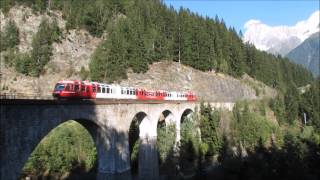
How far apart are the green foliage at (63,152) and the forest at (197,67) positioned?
5.6 inches

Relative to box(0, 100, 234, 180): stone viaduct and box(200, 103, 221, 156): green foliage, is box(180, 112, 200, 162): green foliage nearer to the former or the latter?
box(200, 103, 221, 156): green foliage

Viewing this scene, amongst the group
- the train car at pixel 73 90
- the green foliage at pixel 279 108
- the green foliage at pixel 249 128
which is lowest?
the green foliage at pixel 249 128

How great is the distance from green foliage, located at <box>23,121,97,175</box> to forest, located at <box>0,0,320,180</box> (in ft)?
0.47

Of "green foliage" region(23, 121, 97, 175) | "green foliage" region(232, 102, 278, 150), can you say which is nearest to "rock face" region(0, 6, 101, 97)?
"green foliage" region(23, 121, 97, 175)

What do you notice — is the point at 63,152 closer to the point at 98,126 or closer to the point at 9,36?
the point at 98,126

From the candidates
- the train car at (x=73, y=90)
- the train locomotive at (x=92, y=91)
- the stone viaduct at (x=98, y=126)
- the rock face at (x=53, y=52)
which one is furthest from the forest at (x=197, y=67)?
the train car at (x=73, y=90)

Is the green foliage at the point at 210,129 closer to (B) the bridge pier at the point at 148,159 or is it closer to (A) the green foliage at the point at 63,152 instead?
(B) the bridge pier at the point at 148,159

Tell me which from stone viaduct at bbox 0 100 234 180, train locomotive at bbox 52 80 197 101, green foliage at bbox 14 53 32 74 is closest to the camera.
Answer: stone viaduct at bbox 0 100 234 180

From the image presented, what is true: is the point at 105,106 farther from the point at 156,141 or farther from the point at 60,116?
the point at 156,141

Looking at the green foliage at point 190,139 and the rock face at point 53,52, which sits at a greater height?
the rock face at point 53,52

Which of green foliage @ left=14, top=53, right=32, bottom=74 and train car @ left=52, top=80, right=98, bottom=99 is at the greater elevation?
green foliage @ left=14, top=53, right=32, bottom=74

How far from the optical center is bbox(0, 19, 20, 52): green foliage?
76.6m

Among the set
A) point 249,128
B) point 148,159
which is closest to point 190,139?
point 148,159

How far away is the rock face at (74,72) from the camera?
7312 centimetres
